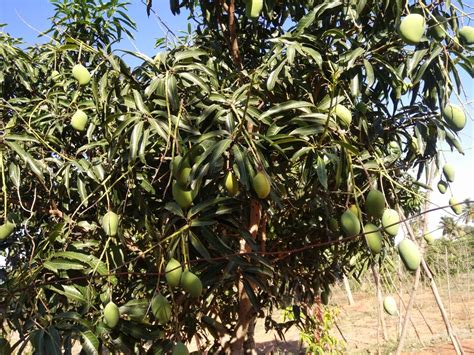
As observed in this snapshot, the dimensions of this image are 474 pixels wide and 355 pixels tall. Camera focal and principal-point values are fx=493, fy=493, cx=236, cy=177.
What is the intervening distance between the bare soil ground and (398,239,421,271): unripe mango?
2.10 metres

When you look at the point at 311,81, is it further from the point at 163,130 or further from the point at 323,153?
the point at 163,130

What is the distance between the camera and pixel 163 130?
1266 mm

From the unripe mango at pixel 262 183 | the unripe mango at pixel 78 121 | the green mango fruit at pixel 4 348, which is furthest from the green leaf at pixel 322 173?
the green mango fruit at pixel 4 348

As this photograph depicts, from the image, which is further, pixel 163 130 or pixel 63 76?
pixel 63 76

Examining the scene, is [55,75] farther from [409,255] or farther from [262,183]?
[409,255]

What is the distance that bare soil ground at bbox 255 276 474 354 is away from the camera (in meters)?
4.82

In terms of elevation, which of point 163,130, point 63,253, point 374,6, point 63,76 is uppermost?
point 63,76

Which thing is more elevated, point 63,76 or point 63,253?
point 63,76

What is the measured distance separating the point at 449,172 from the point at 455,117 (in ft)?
0.85

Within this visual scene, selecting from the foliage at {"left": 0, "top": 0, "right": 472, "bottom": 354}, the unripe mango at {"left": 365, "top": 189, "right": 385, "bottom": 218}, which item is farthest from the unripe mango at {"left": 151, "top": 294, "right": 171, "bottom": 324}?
the unripe mango at {"left": 365, "top": 189, "right": 385, "bottom": 218}

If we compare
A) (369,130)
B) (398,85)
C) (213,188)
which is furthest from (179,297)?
(398,85)

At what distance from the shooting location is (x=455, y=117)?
1188mm

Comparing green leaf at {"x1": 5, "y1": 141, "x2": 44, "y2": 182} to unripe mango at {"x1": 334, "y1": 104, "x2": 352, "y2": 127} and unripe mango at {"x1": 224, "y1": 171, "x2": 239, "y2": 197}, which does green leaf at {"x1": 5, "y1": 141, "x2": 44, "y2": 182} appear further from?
unripe mango at {"x1": 334, "y1": 104, "x2": 352, "y2": 127}

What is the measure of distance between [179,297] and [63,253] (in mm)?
379
